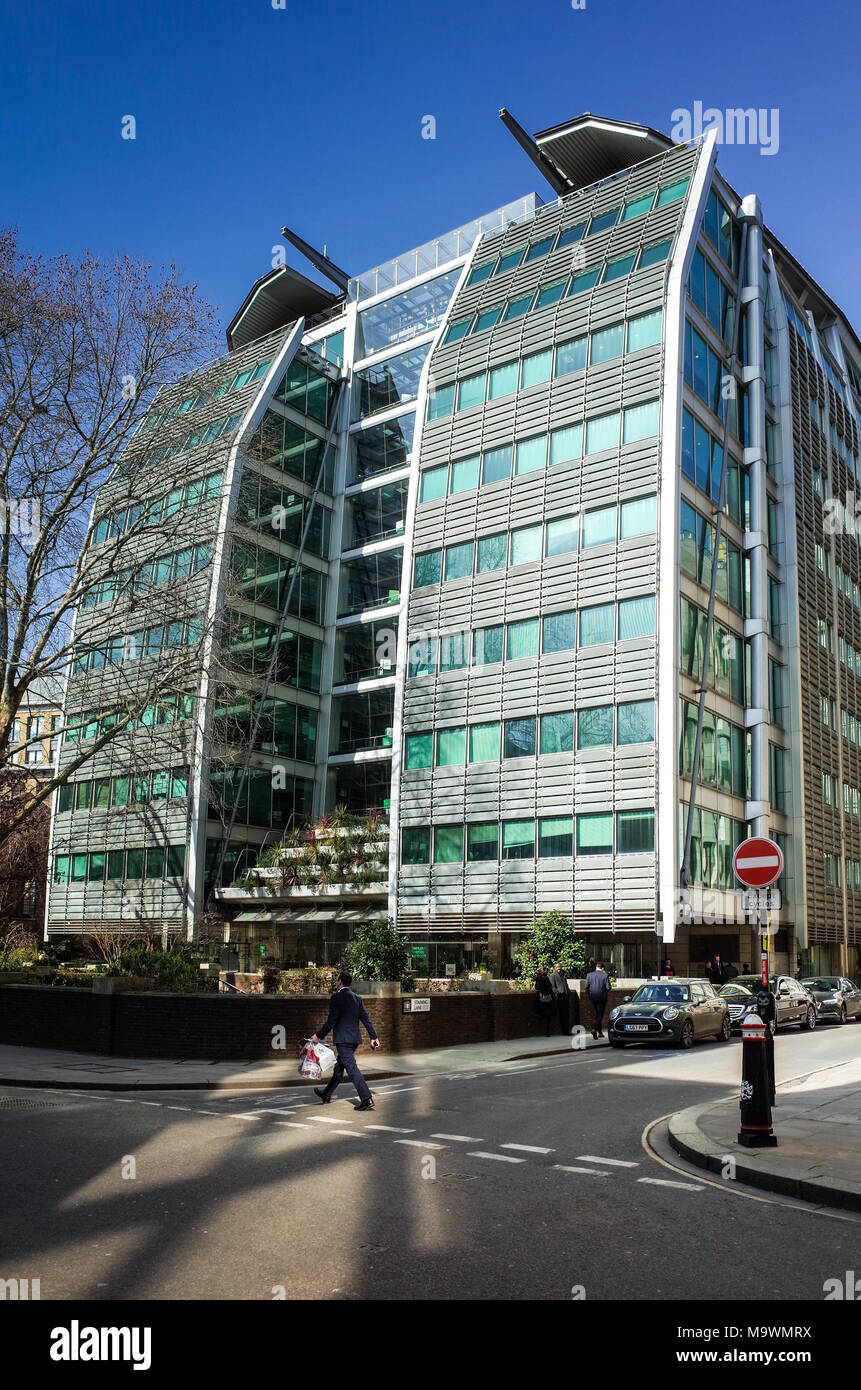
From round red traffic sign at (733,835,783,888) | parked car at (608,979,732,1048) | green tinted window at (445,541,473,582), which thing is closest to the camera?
round red traffic sign at (733,835,783,888)

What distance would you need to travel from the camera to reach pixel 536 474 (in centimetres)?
3803

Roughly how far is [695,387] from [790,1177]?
32.4 m

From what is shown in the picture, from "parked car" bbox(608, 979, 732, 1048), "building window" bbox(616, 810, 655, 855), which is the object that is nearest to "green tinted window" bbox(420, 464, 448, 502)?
"building window" bbox(616, 810, 655, 855)

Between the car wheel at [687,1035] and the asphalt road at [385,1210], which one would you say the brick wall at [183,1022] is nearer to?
the car wheel at [687,1035]

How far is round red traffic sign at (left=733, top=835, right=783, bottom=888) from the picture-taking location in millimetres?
11492

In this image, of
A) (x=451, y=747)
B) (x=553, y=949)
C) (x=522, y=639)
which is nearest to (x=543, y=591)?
(x=522, y=639)

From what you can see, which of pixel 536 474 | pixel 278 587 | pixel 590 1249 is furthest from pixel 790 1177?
pixel 278 587

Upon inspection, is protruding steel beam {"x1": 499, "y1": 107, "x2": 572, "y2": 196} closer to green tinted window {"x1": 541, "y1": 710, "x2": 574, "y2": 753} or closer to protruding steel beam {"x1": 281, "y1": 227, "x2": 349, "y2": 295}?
protruding steel beam {"x1": 281, "y1": 227, "x2": 349, "y2": 295}

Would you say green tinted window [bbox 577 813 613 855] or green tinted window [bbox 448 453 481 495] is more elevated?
green tinted window [bbox 448 453 481 495]

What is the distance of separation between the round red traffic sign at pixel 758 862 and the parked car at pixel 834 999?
72.2 ft

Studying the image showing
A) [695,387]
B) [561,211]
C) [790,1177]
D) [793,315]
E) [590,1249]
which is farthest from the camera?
[793,315]

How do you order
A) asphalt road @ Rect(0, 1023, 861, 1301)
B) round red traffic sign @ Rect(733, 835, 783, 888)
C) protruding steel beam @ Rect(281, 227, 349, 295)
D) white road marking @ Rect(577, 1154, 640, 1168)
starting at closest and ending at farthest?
asphalt road @ Rect(0, 1023, 861, 1301) → white road marking @ Rect(577, 1154, 640, 1168) → round red traffic sign @ Rect(733, 835, 783, 888) → protruding steel beam @ Rect(281, 227, 349, 295)

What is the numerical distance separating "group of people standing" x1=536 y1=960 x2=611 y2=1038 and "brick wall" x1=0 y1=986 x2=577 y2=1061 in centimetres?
331
